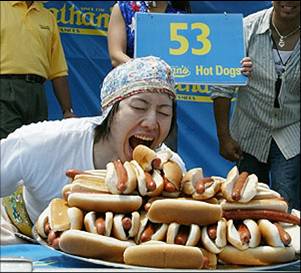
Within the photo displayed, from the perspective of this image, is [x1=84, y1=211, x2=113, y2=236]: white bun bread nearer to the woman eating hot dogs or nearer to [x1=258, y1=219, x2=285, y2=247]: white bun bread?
[x1=258, y1=219, x2=285, y2=247]: white bun bread

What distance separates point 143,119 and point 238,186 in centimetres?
55

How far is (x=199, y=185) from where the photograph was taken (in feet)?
4.42

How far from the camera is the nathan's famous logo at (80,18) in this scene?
436 centimetres

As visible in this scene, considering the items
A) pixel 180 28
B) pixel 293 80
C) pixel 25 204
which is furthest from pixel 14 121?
pixel 25 204

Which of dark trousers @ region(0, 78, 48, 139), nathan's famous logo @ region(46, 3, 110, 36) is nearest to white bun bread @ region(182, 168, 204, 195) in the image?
dark trousers @ region(0, 78, 48, 139)

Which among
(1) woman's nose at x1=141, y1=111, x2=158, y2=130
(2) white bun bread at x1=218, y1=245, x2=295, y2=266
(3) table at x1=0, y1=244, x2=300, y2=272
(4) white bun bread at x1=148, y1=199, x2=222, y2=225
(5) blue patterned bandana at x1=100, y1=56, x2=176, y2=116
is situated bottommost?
(3) table at x1=0, y1=244, x2=300, y2=272

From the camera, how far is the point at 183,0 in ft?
10.6

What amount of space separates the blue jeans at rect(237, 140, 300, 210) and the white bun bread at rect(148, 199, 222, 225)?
1892mm

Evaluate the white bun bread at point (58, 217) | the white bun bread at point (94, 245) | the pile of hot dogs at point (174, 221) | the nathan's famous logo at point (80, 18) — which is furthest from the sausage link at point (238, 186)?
the nathan's famous logo at point (80, 18)

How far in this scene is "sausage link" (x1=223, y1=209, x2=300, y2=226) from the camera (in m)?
1.33

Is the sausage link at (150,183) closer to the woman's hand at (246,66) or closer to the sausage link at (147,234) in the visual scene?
the sausage link at (147,234)

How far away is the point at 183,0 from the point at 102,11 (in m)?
1.24

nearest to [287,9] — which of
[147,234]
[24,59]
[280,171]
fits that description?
[280,171]

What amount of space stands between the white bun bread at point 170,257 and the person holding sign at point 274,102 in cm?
196
